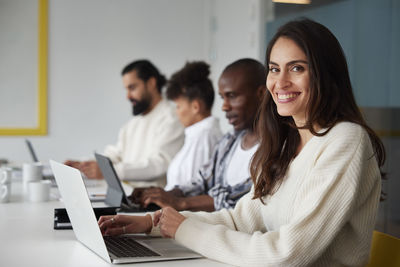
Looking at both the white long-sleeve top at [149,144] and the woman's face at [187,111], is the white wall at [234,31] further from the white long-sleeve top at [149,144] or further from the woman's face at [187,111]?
the woman's face at [187,111]

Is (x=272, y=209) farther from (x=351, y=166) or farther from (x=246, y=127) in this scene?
(x=246, y=127)

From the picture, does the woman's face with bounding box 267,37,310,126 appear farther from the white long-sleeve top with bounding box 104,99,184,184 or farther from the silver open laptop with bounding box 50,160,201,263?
the white long-sleeve top with bounding box 104,99,184,184

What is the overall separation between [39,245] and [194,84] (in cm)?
185

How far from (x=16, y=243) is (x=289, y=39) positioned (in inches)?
38.8

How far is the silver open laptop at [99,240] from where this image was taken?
1.39 m

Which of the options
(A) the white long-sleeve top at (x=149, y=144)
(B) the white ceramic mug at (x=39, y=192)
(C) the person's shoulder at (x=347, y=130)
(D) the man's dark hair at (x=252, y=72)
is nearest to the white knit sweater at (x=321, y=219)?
(C) the person's shoulder at (x=347, y=130)

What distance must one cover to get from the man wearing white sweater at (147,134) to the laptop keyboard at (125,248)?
183cm

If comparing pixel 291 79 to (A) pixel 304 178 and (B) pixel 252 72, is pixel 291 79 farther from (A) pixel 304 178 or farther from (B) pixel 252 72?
(B) pixel 252 72

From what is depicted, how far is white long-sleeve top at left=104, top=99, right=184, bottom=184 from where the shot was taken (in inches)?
143

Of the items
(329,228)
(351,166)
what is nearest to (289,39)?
(351,166)

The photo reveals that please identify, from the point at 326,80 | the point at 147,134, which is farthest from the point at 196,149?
the point at 326,80

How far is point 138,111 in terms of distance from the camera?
4227 mm

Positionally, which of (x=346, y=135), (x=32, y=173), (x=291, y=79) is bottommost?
(x=32, y=173)

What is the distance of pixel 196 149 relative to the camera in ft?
9.84
